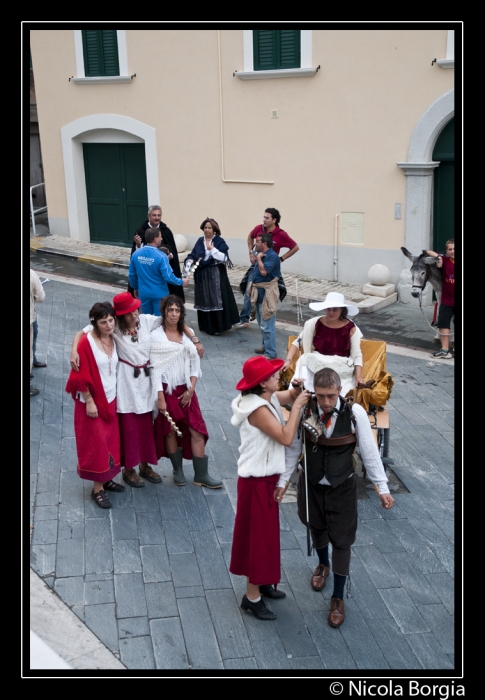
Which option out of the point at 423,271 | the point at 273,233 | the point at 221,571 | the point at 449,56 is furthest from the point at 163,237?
the point at 221,571

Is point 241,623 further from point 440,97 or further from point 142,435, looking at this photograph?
point 440,97

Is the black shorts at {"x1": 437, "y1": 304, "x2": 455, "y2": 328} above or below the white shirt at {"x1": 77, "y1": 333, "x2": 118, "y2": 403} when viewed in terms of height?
below

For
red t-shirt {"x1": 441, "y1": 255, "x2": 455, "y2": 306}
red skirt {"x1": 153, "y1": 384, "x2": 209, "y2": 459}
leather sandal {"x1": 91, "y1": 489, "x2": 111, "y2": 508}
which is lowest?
leather sandal {"x1": 91, "y1": 489, "x2": 111, "y2": 508}

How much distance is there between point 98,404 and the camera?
20.7 ft

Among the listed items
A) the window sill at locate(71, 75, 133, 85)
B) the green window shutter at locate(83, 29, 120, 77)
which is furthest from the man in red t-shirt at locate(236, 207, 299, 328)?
the green window shutter at locate(83, 29, 120, 77)

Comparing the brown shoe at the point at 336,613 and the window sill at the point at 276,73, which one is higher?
the window sill at the point at 276,73

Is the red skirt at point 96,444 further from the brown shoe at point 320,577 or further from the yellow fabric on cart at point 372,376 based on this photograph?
the brown shoe at point 320,577

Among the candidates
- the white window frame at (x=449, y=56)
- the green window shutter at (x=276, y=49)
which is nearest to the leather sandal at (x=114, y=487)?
the white window frame at (x=449, y=56)

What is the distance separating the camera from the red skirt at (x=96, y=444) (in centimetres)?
634

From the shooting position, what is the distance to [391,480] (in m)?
7.10

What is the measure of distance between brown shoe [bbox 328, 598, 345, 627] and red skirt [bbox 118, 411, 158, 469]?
7.34 ft

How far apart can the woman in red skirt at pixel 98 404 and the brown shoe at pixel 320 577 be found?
6.40ft

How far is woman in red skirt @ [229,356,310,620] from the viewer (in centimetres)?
493

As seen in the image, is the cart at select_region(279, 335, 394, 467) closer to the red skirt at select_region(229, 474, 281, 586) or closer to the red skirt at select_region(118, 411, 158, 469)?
the red skirt at select_region(118, 411, 158, 469)
